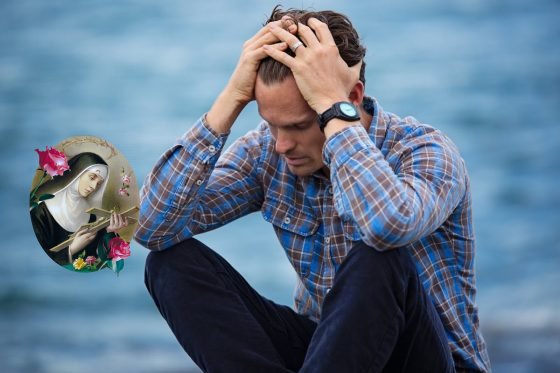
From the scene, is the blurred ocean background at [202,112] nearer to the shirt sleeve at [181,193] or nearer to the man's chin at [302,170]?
the shirt sleeve at [181,193]

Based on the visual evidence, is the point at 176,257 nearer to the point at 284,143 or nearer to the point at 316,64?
the point at 284,143

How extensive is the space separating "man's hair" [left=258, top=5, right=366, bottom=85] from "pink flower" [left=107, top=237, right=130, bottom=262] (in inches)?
18.1

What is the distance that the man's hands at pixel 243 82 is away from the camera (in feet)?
6.44

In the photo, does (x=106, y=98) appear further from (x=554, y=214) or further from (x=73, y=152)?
(x=73, y=152)

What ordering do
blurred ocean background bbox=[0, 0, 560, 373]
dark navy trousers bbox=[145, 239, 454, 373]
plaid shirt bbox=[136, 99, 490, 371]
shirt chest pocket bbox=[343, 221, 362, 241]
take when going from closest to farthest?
1. dark navy trousers bbox=[145, 239, 454, 373]
2. plaid shirt bbox=[136, 99, 490, 371]
3. shirt chest pocket bbox=[343, 221, 362, 241]
4. blurred ocean background bbox=[0, 0, 560, 373]

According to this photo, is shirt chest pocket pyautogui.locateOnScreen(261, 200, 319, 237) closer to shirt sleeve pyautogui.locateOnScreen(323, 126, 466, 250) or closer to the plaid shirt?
the plaid shirt

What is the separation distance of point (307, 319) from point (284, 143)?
0.42 metres

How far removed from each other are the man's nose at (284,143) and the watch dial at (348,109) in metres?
0.16

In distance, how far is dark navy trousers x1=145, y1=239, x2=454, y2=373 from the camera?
165cm

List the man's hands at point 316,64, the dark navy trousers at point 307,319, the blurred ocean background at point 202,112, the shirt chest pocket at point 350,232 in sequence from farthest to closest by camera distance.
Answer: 1. the blurred ocean background at point 202,112
2. the shirt chest pocket at point 350,232
3. the man's hands at point 316,64
4. the dark navy trousers at point 307,319

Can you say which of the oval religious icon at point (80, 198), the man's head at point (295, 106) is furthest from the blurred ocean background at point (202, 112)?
the man's head at point (295, 106)

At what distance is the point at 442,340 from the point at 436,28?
4.10 meters

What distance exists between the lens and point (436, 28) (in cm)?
560

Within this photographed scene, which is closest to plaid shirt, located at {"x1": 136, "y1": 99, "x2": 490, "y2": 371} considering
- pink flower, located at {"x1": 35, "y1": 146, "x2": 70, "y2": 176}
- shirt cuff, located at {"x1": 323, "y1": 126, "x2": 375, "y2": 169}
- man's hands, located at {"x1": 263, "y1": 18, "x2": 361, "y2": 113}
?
shirt cuff, located at {"x1": 323, "y1": 126, "x2": 375, "y2": 169}
